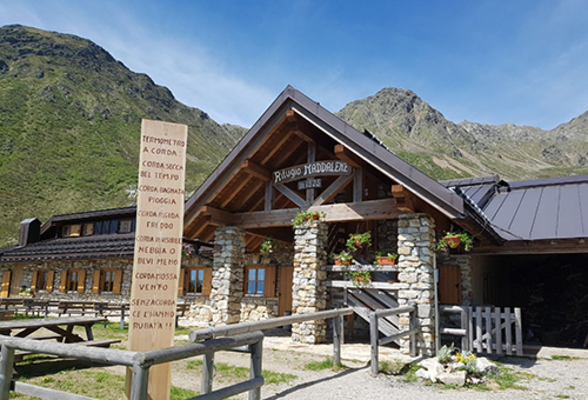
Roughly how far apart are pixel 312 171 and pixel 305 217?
47.8 inches

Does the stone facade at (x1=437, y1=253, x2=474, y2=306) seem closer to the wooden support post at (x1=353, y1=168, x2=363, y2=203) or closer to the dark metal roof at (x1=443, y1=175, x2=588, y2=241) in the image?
the dark metal roof at (x1=443, y1=175, x2=588, y2=241)

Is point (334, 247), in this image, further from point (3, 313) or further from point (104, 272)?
point (104, 272)

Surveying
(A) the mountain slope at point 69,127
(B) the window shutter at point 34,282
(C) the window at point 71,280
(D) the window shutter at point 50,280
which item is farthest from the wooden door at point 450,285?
(A) the mountain slope at point 69,127

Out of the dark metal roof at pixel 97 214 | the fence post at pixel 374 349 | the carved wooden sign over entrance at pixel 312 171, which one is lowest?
the fence post at pixel 374 349

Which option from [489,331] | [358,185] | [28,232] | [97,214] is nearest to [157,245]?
[358,185]

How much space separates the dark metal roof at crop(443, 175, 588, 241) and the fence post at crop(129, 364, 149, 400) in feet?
32.2

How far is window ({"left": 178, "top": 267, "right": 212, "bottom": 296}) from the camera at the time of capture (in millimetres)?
18641

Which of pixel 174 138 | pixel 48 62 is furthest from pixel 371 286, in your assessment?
pixel 48 62

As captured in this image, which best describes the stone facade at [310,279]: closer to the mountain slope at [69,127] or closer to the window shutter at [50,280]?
the window shutter at [50,280]

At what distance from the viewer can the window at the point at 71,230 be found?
27.0m

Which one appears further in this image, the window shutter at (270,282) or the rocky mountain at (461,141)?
the rocky mountain at (461,141)

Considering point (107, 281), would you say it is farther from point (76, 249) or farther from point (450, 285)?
point (450, 285)

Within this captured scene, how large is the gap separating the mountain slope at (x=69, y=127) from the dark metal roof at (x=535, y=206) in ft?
78.3

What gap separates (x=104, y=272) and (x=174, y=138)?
63.6ft
